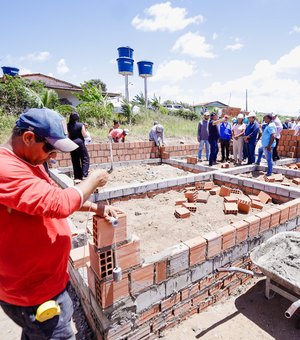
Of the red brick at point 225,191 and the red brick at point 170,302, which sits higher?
the red brick at point 225,191

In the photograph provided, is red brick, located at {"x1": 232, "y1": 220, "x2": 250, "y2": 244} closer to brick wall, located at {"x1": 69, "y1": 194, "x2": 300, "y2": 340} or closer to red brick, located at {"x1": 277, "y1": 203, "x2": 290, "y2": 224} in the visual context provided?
brick wall, located at {"x1": 69, "y1": 194, "x2": 300, "y2": 340}

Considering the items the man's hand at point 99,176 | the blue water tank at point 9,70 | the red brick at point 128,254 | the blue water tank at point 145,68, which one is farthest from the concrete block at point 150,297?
the blue water tank at point 9,70

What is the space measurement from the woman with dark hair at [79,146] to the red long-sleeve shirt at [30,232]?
4.03 metres

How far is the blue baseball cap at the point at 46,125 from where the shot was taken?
4.05 ft

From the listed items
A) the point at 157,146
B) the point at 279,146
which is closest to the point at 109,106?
the point at 157,146

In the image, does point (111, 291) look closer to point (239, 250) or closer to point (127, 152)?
point (239, 250)

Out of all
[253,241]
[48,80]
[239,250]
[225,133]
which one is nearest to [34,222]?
[239,250]

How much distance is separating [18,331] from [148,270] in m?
1.40

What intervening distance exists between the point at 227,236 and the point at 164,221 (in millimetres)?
1245

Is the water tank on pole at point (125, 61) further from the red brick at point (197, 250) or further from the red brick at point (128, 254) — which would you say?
the red brick at point (128, 254)

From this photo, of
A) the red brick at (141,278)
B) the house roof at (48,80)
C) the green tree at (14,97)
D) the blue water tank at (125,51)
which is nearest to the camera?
the red brick at (141,278)

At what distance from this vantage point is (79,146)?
525 cm

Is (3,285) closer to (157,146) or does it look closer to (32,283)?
(32,283)

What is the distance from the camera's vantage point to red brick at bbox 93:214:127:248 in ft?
5.64
